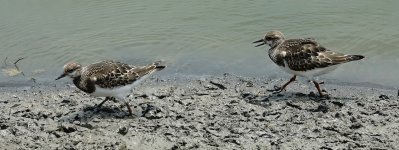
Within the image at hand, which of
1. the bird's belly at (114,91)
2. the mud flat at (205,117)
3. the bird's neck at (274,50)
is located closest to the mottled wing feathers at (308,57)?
the bird's neck at (274,50)

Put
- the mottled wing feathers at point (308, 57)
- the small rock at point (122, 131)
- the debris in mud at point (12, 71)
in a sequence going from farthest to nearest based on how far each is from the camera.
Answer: the debris in mud at point (12, 71)
the mottled wing feathers at point (308, 57)
the small rock at point (122, 131)

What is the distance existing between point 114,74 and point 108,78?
120mm

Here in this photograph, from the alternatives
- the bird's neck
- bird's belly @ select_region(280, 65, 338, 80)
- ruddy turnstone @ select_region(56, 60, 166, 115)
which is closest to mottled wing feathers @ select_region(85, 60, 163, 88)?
ruddy turnstone @ select_region(56, 60, 166, 115)

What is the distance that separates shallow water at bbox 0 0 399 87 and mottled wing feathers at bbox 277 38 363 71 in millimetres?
1066

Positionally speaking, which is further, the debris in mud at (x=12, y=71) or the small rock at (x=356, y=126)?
the debris in mud at (x=12, y=71)

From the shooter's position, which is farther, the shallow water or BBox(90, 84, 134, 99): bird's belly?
the shallow water

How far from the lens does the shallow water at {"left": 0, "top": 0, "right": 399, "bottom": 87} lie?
36.8 feet

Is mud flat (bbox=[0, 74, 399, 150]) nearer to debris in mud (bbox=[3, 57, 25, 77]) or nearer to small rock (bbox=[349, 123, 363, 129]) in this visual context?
small rock (bbox=[349, 123, 363, 129])

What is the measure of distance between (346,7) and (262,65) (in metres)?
2.51

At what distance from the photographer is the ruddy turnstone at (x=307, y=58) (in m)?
9.47

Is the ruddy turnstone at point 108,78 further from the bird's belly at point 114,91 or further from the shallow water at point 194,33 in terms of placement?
the shallow water at point 194,33

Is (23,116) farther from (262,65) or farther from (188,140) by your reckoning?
(262,65)

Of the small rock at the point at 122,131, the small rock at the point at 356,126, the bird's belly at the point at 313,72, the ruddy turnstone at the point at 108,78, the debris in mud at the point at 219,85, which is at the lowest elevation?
the debris in mud at the point at 219,85

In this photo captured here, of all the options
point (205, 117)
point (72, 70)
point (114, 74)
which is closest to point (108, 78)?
point (114, 74)
